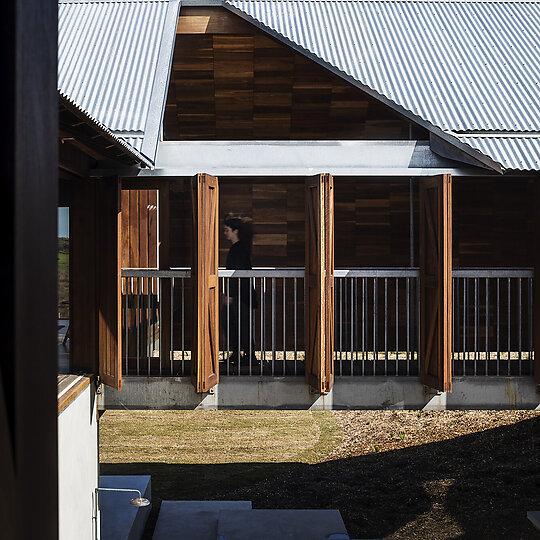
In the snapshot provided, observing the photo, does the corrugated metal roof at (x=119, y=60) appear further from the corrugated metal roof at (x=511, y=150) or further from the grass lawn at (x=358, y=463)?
the grass lawn at (x=358, y=463)

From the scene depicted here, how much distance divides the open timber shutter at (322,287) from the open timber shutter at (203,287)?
40.0 inches

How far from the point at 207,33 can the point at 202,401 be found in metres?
4.50

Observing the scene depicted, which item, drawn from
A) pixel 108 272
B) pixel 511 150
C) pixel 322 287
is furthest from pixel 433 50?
pixel 108 272

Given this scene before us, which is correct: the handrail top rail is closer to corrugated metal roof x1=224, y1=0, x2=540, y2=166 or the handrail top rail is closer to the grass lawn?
corrugated metal roof x1=224, y1=0, x2=540, y2=166

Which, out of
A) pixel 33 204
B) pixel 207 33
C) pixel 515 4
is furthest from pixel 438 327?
pixel 515 4

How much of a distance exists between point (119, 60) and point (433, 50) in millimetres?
4303

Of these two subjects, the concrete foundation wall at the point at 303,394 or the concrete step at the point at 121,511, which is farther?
the concrete step at the point at 121,511

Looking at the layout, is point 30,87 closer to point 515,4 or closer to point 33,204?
point 33,204

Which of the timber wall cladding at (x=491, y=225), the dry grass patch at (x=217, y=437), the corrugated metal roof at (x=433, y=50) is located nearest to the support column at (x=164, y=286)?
the corrugated metal roof at (x=433, y=50)

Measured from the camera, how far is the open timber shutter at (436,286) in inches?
285

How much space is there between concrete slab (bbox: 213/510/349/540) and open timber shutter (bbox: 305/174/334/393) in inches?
147

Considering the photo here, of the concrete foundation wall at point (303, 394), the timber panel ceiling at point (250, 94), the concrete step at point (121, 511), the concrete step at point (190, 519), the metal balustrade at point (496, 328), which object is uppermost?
the timber panel ceiling at point (250, 94)

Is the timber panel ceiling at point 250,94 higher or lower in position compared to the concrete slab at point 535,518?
higher

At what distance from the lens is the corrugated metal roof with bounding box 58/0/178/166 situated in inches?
325
